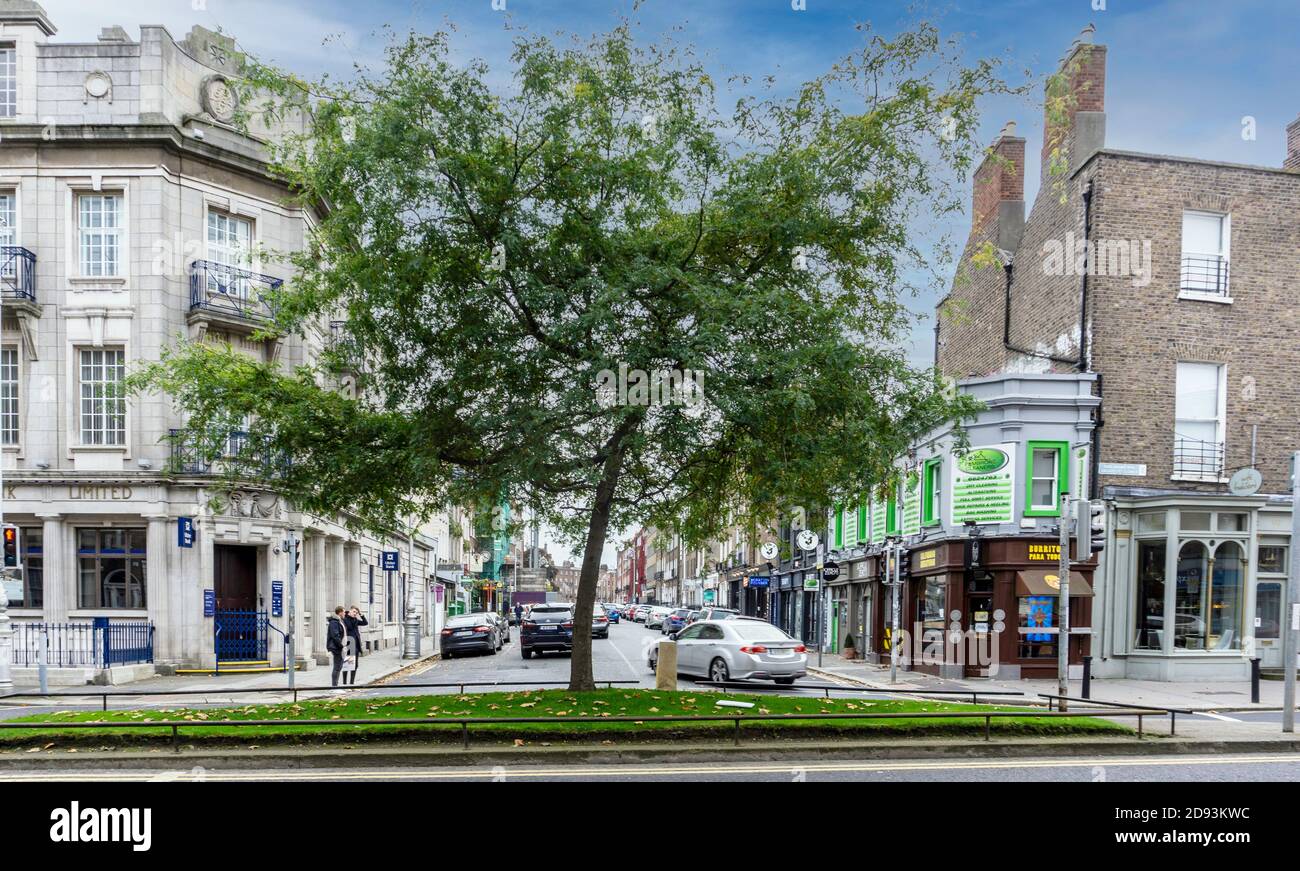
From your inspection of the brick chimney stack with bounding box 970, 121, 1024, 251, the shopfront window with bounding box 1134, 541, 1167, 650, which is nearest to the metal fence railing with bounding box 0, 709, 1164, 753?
the shopfront window with bounding box 1134, 541, 1167, 650

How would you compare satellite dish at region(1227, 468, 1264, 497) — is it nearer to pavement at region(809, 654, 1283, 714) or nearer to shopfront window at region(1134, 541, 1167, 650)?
shopfront window at region(1134, 541, 1167, 650)

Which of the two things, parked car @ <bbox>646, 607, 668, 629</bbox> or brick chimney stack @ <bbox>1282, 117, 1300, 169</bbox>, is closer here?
brick chimney stack @ <bbox>1282, 117, 1300, 169</bbox>

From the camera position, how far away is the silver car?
2150cm

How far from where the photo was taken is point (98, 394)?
83.0ft

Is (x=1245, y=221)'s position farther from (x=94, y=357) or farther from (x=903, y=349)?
(x=94, y=357)

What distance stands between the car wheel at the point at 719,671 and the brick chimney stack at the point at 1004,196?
17739 millimetres

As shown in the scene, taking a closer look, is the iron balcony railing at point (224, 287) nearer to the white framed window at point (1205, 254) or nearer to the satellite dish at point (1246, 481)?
the white framed window at point (1205, 254)

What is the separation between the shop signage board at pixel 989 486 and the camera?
1057 inches

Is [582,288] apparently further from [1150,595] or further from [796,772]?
[1150,595]

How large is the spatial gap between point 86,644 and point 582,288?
1809 cm

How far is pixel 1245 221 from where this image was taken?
88.5 feet

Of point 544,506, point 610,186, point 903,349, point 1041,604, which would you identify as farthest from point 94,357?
point 1041,604

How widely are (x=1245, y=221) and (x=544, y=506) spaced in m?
22.2

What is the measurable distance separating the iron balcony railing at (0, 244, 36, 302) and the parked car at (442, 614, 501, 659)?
15703 millimetres
